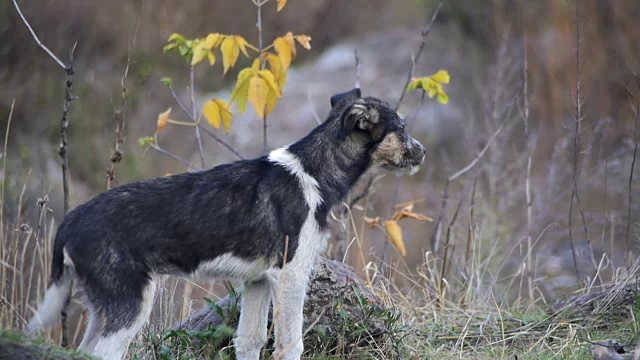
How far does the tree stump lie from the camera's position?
625 cm

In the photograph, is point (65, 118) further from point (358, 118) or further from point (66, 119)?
point (358, 118)

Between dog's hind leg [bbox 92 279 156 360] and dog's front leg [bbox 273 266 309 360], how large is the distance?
0.80 metres

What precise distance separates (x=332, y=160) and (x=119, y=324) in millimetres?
1667

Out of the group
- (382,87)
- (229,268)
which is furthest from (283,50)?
(382,87)

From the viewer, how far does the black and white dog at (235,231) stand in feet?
17.7

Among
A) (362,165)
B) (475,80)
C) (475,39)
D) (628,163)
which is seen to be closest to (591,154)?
(628,163)

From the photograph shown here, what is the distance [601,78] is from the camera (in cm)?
1486

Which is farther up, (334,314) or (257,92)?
(257,92)

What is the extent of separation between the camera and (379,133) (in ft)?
20.7

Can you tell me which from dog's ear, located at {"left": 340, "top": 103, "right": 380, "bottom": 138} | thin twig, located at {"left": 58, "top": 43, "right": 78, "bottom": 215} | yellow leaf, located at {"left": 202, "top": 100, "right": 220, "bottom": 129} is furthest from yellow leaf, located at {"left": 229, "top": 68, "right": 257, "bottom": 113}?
thin twig, located at {"left": 58, "top": 43, "right": 78, "bottom": 215}

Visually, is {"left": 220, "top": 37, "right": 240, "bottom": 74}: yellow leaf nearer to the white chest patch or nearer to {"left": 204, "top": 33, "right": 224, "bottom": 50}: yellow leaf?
{"left": 204, "top": 33, "right": 224, "bottom": 50}: yellow leaf

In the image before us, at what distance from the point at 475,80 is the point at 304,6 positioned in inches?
142

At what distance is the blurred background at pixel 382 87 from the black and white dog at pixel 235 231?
5373mm

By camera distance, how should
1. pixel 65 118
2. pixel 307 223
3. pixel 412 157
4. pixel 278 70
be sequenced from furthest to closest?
pixel 278 70 → pixel 65 118 → pixel 412 157 → pixel 307 223
